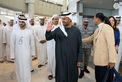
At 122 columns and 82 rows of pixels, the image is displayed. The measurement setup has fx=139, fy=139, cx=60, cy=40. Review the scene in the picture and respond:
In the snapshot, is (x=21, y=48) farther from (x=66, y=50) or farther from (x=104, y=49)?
(x=104, y=49)

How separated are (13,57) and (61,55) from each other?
1182 mm

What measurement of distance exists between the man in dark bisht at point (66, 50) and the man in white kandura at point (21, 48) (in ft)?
2.82

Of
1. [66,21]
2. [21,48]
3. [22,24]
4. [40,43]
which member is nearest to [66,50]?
[66,21]

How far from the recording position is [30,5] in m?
10.1

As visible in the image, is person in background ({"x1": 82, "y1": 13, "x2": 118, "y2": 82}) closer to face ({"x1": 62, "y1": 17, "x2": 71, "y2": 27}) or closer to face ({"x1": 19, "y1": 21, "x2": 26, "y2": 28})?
face ({"x1": 62, "y1": 17, "x2": 71, "y2": 27})

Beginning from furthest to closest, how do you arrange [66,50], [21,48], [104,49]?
[21,48] → [66,50] → [104,49]

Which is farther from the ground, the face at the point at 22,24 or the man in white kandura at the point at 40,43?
the face at the point at 22,24

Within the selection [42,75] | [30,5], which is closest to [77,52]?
[42,75]

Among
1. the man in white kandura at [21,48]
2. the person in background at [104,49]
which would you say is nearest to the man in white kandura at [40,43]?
the man in white kandura at [21,48]

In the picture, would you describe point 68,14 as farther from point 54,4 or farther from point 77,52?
point 54,4

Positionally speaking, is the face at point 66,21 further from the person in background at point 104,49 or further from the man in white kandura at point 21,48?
the man in white kandura at point 21,48

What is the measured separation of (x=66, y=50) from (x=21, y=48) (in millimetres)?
1132

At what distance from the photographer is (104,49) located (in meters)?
2.30

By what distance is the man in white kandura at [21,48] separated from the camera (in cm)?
302
